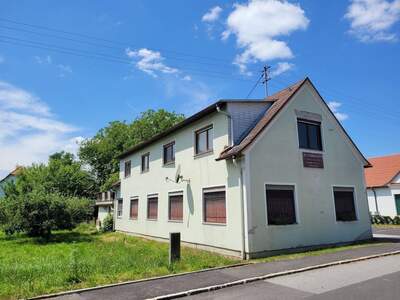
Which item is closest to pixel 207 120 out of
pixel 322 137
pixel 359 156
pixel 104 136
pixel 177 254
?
pixel 322 137

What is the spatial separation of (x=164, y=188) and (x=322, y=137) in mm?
9060

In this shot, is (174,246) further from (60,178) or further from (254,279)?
(60,178)

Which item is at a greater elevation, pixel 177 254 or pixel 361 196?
pixel 361 196

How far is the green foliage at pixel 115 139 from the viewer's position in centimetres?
5109

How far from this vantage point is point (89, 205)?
82.9 ft

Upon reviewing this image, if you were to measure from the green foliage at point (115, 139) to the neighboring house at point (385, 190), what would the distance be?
30336mm

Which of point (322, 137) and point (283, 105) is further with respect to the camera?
point (322, 137)

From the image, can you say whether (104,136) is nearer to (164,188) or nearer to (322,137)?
(164,188)

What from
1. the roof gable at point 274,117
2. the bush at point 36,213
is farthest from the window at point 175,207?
the bush at point 36,213

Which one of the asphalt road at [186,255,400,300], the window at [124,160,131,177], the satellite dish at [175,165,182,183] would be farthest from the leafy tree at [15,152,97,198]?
the asphalt road at [186,255,400,300]

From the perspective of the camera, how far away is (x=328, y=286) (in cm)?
733

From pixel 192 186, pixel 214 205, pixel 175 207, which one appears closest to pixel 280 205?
pixel 214 205

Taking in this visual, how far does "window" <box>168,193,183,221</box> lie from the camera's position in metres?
16.5

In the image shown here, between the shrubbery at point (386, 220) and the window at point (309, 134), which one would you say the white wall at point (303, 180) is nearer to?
the window at point (309, 134)
